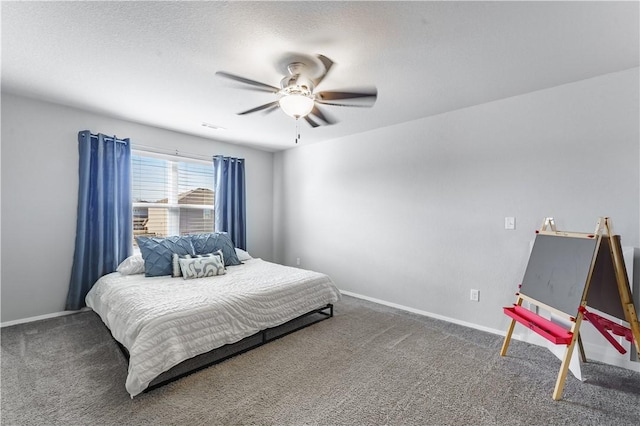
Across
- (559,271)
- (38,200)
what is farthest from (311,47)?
(38,200)

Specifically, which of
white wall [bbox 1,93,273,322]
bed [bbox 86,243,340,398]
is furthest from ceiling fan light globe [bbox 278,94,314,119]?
white wall [bbox 1,93,273,322]

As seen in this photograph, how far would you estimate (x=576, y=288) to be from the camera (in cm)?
197

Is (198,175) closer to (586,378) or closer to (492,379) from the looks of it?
(492,379)

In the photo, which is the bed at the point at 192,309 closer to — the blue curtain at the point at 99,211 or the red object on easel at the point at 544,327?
the blue curtain at the point at 99,211

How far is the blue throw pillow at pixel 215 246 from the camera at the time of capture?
363cm

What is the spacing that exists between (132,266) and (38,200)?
1132 millimetres

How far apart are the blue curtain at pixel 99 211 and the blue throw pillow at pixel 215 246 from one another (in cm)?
84

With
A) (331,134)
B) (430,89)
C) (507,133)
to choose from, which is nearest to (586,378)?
(507,133)

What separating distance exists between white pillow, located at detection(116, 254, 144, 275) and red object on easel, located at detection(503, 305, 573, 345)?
369cm

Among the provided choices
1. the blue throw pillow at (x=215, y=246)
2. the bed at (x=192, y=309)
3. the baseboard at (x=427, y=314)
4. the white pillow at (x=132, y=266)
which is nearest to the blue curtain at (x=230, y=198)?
the blue throw pillow at (x=215, y=246)

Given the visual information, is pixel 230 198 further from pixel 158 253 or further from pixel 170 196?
pixel 158 253

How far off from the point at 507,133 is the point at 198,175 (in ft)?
13.3

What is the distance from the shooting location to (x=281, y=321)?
2742 millimetres

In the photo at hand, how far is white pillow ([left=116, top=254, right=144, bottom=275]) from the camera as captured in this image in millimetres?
3170
